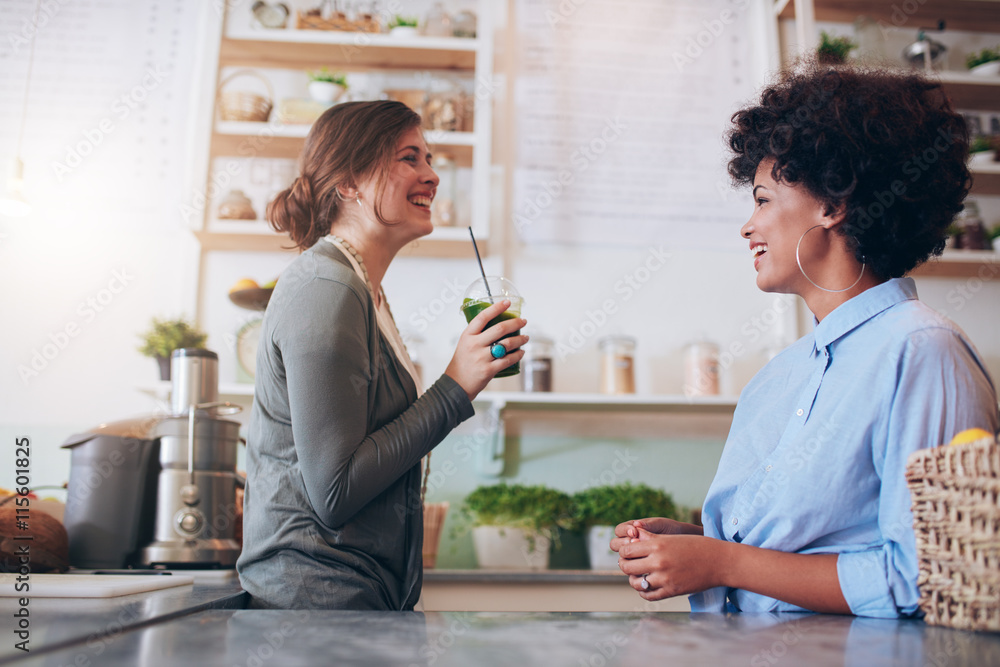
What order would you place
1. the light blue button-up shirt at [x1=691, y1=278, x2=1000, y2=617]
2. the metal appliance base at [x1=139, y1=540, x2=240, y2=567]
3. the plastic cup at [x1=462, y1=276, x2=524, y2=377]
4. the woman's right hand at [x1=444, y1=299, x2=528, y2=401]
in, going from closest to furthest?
the light blue button-up shirt at [x1=691, y1=278, x2=1000, y2=617]
the woman's right hand at [x1=444, y1=299, x2=528, y2=401]
the plastic cup at [x1=462, y1=276, x2=524, y2=377]
the metal appliance base at [x1=139, y1=540, x2=240, y2=567]

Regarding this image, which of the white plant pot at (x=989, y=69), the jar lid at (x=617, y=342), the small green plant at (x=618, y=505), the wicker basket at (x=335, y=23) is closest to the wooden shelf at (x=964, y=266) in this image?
the white plant pot at (x=989, y=69)

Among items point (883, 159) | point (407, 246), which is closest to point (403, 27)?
point (407, 246)

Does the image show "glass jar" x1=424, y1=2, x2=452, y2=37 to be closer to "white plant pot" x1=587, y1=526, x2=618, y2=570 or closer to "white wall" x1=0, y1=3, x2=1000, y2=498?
"white wall" x1=0, y1=3, x2=1000, y2=498

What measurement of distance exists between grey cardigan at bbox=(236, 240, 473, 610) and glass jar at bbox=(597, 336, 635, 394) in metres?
1.29

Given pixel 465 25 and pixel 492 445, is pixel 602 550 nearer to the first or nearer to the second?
pixel 492 445

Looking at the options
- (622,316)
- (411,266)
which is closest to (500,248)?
(411,266)

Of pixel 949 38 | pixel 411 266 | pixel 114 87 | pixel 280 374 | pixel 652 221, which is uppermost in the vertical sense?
pixel 949 38

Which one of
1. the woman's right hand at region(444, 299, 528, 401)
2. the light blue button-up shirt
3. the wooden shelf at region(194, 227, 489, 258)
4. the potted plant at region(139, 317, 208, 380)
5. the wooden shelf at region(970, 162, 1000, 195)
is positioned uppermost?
the wooden shelf at region(970, 162, 1000, 195)

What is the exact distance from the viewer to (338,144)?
1.24m

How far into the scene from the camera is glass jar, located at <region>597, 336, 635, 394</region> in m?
2.27

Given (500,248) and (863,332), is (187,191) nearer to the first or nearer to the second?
(500,248)

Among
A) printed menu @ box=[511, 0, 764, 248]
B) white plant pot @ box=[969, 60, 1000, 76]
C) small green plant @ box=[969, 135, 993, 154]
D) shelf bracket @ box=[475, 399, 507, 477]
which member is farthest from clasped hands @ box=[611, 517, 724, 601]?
white plant pot @ box=[969, 60, 1000, 76]

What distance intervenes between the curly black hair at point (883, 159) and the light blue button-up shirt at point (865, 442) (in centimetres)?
11

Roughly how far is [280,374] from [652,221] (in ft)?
5.93
